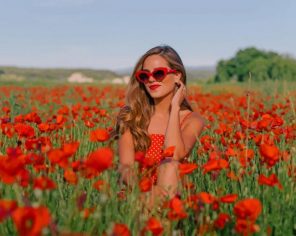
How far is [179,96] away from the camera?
3740mm

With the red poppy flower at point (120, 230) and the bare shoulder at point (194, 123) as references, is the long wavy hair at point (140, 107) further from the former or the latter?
the red poppy flower at point (120, 230)

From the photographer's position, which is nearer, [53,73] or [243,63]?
[243,63]

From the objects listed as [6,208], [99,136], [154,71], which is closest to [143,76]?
[154,71]

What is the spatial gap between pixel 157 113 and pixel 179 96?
243mm

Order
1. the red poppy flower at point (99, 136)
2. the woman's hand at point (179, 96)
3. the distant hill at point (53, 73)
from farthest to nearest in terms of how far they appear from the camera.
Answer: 1. the distant hill at point (53, 73)
2. the woman's hand at point (179, 96)
3. the red poppy flower at point (99, 136)

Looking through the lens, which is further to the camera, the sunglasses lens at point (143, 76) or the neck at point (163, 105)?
the neck at point (163, 105)

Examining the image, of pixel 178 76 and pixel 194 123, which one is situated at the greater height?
pixel 178 76

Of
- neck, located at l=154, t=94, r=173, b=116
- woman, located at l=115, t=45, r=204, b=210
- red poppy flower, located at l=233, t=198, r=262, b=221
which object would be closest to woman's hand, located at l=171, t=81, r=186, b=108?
woman, located at l=115, t=45, r=204, b=210

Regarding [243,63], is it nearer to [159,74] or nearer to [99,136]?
[159,74]

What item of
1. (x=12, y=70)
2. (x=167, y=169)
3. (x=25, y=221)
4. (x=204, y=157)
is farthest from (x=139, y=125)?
(x=12, y=70)

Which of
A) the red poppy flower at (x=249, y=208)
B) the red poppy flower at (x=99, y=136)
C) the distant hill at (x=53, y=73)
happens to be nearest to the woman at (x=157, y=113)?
the red poppy flower at (x=99, y=136)

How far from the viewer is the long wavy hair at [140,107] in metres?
3.65

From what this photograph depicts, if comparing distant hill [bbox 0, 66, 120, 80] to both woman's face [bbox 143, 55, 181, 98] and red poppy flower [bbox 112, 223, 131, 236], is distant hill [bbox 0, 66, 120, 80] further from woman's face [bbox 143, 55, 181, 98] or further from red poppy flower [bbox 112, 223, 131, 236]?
red poppy flower [bbox 112, 223, 131, 236]

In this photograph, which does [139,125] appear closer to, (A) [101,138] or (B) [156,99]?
(B) [156,99]
